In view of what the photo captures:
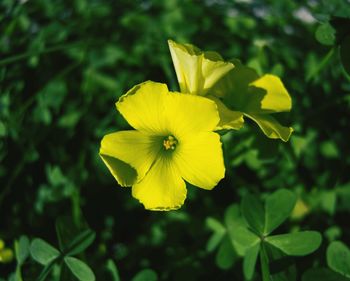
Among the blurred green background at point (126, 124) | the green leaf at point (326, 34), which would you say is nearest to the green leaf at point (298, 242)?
the blurred green background at point (126, 124)

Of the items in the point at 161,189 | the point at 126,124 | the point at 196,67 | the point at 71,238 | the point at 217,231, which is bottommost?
the point at 217,231

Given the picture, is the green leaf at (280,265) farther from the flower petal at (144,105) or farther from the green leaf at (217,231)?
the flower petal at (144,105)

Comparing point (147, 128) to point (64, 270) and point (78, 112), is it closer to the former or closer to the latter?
point (64, 270)

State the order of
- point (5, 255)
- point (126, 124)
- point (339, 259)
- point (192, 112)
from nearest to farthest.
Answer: point (192, 112) → point (339, 259) → point (5, 255) → point (126, 124)

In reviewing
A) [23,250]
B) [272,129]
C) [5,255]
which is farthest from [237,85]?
[5,255]

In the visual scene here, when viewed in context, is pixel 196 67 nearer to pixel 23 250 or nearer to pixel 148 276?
pixel 148 276
